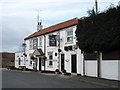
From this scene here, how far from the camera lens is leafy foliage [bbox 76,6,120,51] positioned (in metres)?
18.3

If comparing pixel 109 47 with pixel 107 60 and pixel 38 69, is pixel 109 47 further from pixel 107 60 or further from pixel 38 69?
pixel 38 69

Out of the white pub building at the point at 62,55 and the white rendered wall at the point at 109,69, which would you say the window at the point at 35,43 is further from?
the white rendered wall at the point at 109,69

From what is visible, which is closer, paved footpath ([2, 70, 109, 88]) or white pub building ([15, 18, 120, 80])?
paved footpath ([2, 70, 109, 88])

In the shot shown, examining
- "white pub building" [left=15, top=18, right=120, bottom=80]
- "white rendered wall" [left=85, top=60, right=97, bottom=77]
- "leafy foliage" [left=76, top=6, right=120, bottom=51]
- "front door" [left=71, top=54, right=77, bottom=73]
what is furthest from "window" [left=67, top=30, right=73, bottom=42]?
"white rendered wall" [left=85, top=60, right=97, bottom=77]

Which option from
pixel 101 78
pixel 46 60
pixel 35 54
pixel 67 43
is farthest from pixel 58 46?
pixel 101 78

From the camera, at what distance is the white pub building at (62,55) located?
22.2 meters

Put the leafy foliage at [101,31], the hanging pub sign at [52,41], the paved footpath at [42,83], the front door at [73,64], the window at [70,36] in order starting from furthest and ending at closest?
1. the hanging pub sign at [52,41]
2. the window at [70,36]
3. the front door at [73,64]
4. the leafy foliage at [101,31]
5. the paved footpath at [42,83]

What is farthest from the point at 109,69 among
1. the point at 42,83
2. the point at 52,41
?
the point at 52,41

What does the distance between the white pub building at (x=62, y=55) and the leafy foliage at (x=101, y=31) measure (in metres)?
1.61

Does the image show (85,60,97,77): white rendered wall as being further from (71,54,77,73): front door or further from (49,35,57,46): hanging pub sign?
(49,35,57,46): hanging pub sign

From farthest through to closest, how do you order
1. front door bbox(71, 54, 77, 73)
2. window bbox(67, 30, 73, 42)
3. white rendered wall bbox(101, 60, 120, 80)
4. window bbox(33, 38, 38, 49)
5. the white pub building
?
window bbox(33, 38, 38, 49), window bbox(67, 30, 73, 42), front door bbox(71, 54, 77, 73), the white pub building, white rendered wall bbox(101, 60, 120, 80)

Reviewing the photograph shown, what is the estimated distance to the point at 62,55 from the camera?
29125 mm

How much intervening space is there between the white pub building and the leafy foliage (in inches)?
63.4

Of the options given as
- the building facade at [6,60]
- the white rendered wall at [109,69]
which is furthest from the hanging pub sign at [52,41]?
the building facade at [6,60]
